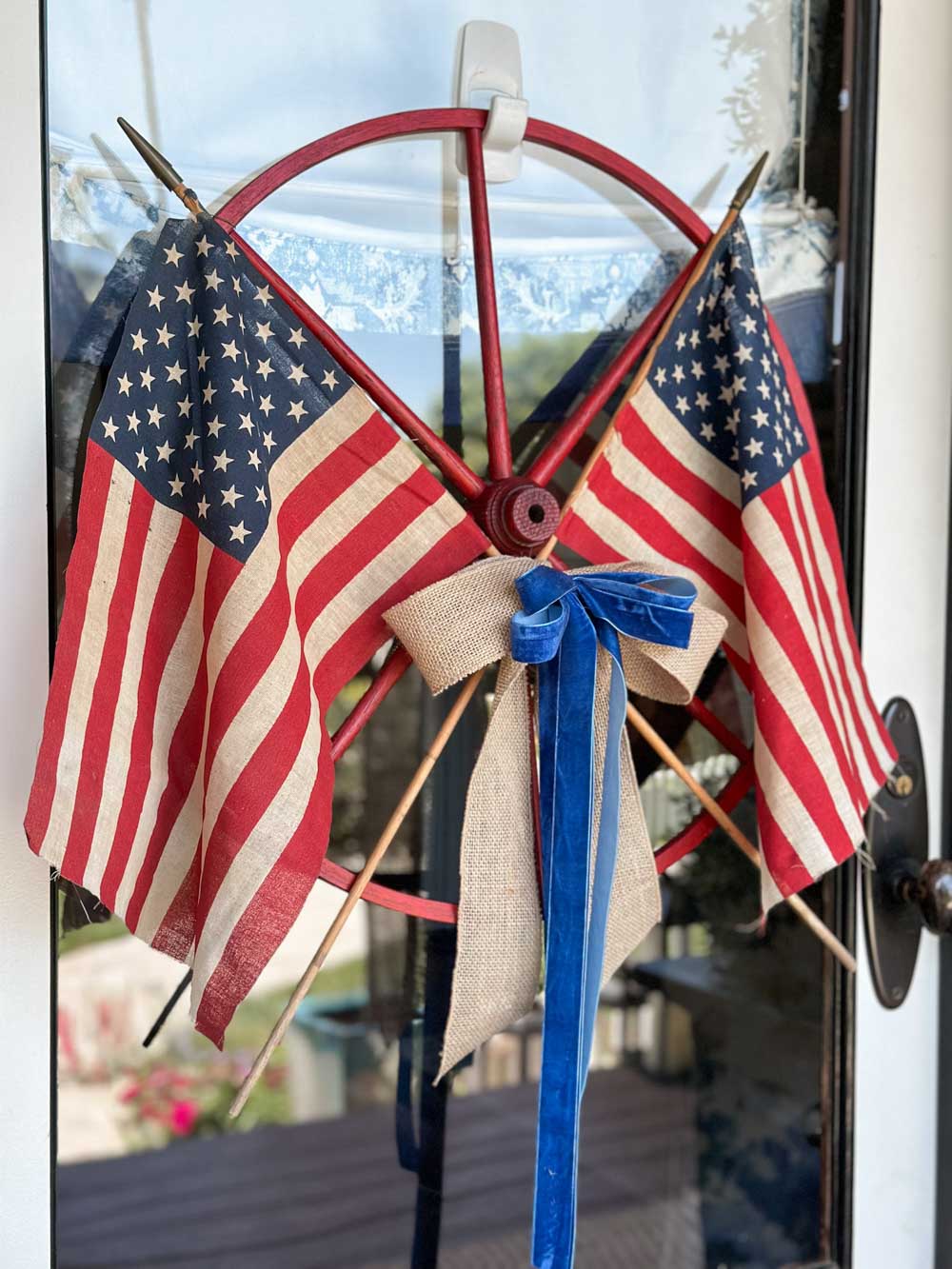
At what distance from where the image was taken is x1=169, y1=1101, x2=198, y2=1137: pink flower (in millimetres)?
948

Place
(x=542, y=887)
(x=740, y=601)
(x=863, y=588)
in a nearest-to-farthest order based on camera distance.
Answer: (x=542, y=887), (x=740, y=601), (x=863, y=588)

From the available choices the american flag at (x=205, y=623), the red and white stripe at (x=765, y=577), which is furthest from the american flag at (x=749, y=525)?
the american flag at (x=205, y=623)

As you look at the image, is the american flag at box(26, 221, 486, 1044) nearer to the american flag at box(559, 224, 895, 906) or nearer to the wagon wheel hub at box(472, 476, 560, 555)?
the wagon wheel hub at box(472, 476, 560, 555)

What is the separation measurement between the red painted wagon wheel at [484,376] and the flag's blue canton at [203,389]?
0.14 feet

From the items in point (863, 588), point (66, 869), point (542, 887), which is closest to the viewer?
point (66, 869)

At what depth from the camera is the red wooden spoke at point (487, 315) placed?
0.89 meters

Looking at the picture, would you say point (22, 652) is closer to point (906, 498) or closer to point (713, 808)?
point (713, 808)

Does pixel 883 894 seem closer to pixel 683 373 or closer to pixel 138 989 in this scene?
pixel 683 373

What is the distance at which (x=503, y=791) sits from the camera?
841 millimetres

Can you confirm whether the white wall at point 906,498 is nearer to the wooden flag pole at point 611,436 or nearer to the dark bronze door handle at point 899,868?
the dark bronze door handle at point 899,868

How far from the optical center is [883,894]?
1.11m

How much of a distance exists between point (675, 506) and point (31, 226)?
0.52 m

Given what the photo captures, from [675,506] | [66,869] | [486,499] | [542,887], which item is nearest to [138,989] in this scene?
[66,869]

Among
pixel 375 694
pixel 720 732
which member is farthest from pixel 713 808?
pixel 375 694
